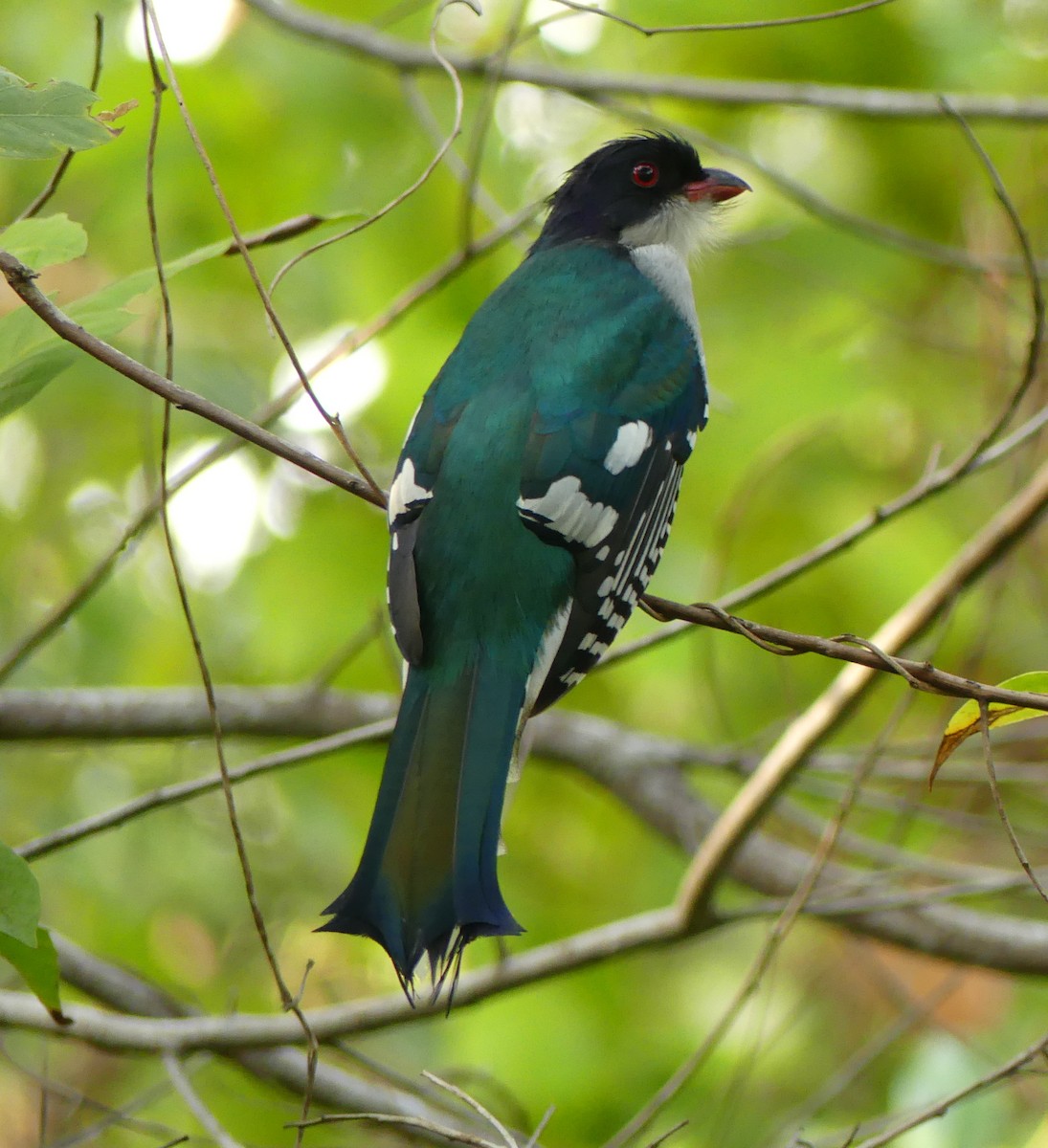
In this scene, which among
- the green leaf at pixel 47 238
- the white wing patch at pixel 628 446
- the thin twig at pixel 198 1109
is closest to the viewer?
the green leaf at pixel 47 238

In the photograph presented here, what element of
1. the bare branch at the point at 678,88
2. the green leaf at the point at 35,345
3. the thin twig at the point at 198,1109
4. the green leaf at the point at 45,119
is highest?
the bare branch at the point at 678,88

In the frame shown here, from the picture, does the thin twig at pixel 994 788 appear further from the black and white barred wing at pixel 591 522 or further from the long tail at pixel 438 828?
the black and white barred wing at pixel 591 522

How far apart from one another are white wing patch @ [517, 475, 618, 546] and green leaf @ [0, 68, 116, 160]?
998 millimetres

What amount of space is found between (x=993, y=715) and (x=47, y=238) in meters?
1.43

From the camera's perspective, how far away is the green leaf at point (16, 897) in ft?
5.44

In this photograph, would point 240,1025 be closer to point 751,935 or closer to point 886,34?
point 751,935

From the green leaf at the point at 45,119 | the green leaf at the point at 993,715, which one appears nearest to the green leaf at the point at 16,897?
the green leaf at the point at 45,119

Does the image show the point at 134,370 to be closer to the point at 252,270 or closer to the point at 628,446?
the point at 252,270

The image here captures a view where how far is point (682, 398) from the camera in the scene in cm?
288

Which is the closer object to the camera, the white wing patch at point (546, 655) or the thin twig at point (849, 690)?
the white wing patch at point (546, 655)

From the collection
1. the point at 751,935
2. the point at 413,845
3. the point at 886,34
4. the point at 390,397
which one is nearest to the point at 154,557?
the point at 390,397

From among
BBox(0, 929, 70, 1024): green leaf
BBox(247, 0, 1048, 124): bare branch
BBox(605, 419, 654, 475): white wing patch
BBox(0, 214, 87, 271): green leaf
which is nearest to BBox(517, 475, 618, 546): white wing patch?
BBox(605, 419, 654, 475): white wing patch

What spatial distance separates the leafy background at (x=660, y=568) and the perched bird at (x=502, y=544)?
2.66 ft

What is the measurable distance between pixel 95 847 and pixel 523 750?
9.02 feet
